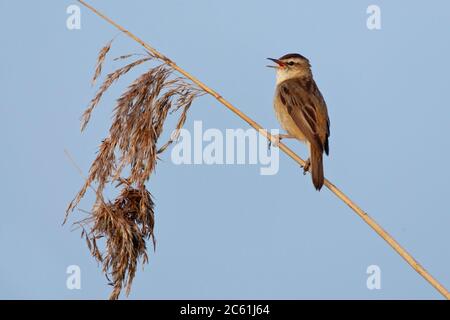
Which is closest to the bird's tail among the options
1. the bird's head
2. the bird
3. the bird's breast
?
the bird

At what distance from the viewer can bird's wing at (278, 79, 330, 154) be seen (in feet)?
18.7

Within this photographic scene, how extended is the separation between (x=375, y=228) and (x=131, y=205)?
1415 millimetres

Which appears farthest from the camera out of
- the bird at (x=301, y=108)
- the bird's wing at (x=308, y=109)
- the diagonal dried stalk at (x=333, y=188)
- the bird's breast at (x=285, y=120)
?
the bird's breast at (x=285, y=120)

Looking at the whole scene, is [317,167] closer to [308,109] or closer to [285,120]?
[308,109]

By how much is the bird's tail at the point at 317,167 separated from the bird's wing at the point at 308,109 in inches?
3.6

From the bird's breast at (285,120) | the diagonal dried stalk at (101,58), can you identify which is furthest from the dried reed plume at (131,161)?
the bird's breast at (285,120)

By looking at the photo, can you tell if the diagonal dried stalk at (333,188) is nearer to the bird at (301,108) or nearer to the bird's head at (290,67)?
the bird at (301,108)

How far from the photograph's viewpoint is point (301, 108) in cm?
592

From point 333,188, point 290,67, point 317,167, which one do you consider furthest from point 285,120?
point 333,188

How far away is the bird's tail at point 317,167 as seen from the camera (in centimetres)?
479

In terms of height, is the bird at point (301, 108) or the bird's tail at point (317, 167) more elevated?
the bird at point (301, 108)

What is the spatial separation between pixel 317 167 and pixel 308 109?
2.85 feet

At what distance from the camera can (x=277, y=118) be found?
620 centimetres

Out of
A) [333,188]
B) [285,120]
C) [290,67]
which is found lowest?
[333,188]
